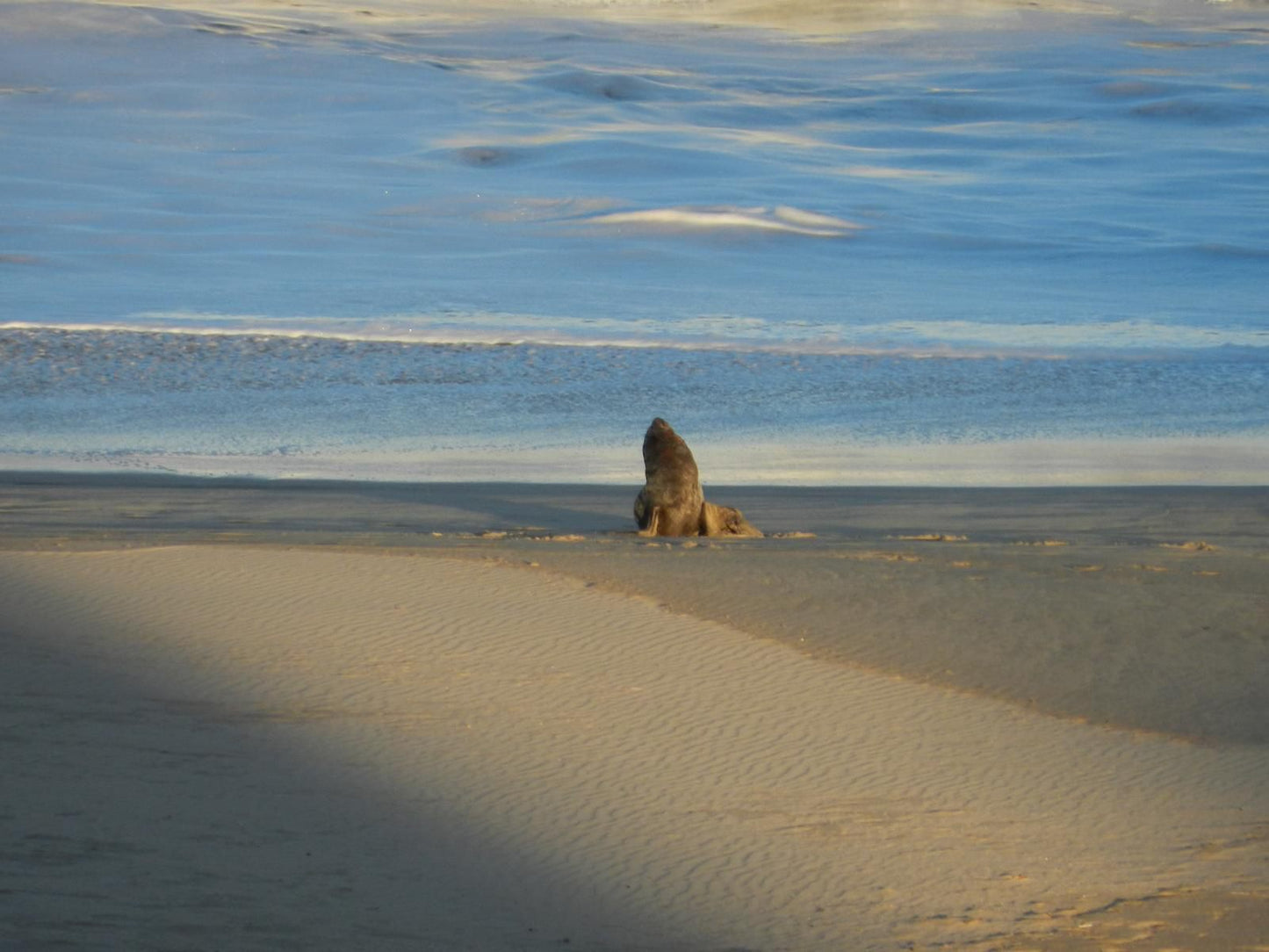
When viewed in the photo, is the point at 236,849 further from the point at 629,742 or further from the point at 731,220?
the point at 731,220

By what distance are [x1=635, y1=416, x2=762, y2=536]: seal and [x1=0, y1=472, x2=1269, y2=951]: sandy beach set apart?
17 cm

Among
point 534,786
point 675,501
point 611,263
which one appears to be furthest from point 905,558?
point 611,263

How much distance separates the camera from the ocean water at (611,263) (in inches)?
433

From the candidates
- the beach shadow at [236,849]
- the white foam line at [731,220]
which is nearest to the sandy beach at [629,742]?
the beach shadow at [236,849]

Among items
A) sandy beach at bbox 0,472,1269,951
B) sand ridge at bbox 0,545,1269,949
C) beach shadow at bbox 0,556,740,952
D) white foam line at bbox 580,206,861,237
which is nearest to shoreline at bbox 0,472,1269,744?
sandy beach at bbox 0,472,1269,951

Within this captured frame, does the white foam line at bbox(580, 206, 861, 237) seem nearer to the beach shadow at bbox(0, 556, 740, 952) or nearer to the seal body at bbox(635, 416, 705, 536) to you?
the seal body at bbox(635, 416, 705, 536)

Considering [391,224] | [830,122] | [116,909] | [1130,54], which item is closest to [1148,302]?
[391,224]

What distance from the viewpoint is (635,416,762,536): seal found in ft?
24.0

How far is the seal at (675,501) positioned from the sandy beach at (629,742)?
167 mm

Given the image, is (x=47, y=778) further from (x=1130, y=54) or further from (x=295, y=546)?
(x=1130, y=54)

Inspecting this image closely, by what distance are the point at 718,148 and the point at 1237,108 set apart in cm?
1359

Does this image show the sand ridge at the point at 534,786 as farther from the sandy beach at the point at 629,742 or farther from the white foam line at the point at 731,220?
the white foam line at the point at 731,220

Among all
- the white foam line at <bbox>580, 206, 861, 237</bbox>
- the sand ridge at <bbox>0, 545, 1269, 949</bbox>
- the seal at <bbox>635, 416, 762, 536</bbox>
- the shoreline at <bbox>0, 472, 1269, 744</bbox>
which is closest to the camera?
the sand ridge at <bbox>0, 545, 1269, 949</bbox>

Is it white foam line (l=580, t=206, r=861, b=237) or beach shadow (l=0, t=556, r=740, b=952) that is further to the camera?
white foam line (l=580, t=206, r=861, b=237)
